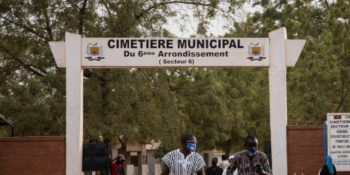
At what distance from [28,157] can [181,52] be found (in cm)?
426

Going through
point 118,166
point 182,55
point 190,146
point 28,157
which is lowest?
point 118,166

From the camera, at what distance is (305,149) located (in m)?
14.2

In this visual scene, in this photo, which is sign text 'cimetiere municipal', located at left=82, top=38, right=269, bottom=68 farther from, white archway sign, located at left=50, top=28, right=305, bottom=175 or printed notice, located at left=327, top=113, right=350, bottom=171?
printed notice, located at left=327, top=113, right=350, bottom=171

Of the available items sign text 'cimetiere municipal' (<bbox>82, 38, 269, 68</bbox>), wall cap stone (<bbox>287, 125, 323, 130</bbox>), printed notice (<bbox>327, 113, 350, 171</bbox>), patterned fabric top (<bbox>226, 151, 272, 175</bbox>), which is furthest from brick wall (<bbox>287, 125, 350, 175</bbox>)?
patterned fabric top (<bbox>226, 151, 272, 175</bbox>)

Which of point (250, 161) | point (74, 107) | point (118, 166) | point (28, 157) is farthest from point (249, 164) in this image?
point (118, 166)

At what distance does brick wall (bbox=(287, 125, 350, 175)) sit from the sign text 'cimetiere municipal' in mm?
1771

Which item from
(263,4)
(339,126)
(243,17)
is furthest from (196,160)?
(263,4)

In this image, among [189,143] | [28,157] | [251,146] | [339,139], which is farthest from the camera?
[28,157]

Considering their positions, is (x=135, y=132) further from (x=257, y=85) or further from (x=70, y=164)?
(x=257, y=85)

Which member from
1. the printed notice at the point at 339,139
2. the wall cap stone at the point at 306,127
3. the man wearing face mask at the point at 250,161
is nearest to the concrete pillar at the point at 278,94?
the wall cap stone at the point at 306,127

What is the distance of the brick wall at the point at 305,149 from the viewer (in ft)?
46.4

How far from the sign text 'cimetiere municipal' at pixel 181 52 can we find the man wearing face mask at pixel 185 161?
679 centimetres

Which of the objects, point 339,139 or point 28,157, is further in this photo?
point 28,157

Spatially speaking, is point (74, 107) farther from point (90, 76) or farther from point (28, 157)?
point (90, 76)
